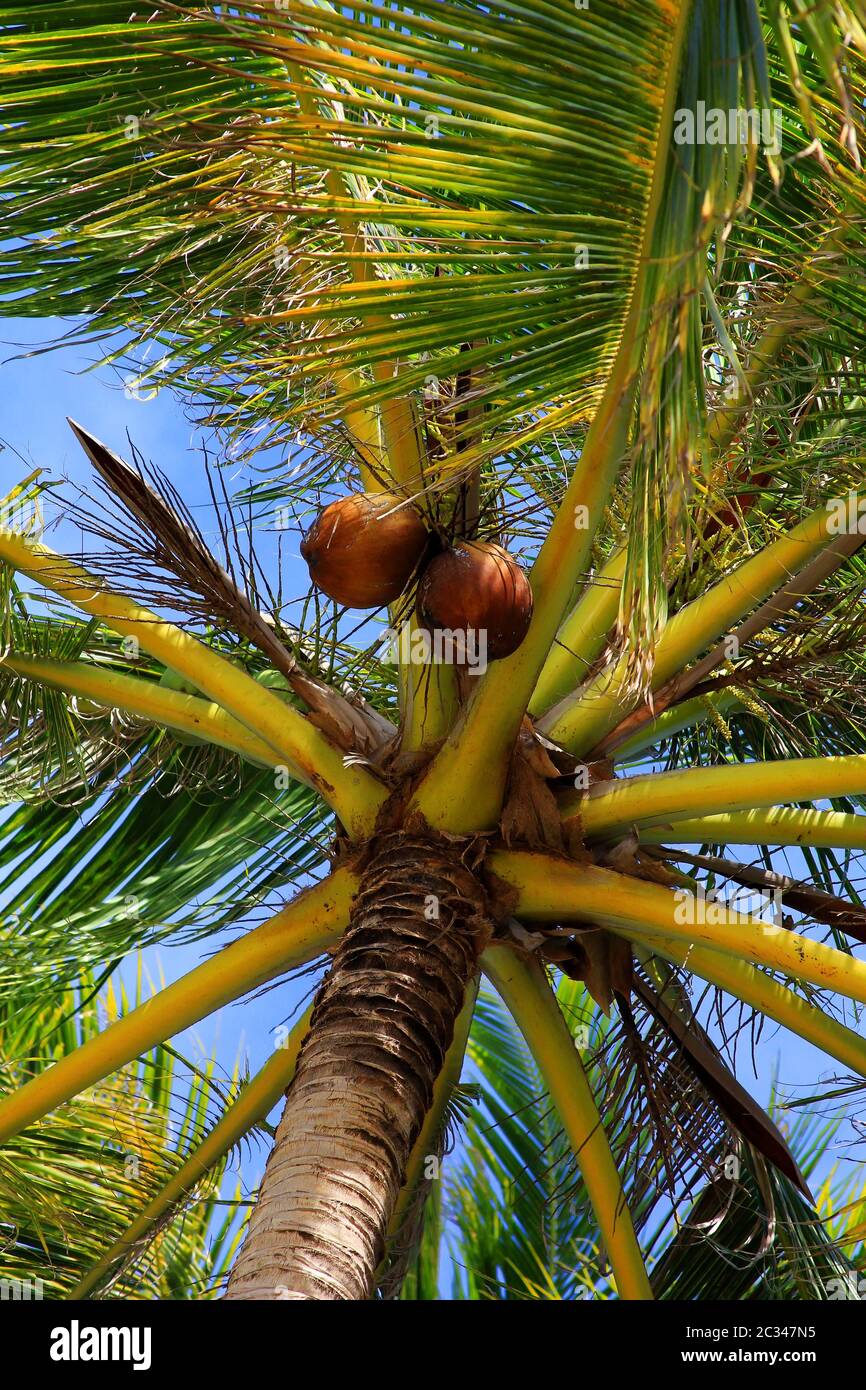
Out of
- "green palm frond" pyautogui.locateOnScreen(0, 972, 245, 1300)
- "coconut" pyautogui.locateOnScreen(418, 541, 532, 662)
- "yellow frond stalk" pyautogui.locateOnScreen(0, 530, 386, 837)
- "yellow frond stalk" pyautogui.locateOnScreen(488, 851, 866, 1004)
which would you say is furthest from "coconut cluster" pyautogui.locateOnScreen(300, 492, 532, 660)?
"green palm frond" pyautogui.locateOnScreen(0, 972, 245, 1300)

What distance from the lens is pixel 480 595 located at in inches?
107

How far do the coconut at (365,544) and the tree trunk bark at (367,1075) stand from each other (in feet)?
1.94

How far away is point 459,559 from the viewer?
2803mm

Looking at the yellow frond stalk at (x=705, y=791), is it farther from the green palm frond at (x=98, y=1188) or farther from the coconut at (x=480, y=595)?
the green palm frond at (x=98, y=1188)

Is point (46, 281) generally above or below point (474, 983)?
above

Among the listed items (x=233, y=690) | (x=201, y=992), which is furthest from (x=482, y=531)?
(x=201, y=992)

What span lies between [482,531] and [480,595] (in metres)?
0.43

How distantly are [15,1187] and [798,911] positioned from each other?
2128mm

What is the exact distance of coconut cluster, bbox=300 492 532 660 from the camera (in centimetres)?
275

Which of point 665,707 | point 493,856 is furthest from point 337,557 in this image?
point 665,707

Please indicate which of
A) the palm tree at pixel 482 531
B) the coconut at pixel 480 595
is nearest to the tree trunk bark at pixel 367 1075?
the palm tree at pixel 482 531

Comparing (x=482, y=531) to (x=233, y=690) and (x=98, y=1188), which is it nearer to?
(x=233, y=690)

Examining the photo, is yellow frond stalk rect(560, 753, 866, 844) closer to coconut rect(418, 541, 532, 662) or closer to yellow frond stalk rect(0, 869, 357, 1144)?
coconut rect(418, 541, 532, 662)

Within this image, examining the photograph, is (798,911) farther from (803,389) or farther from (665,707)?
(803,389)
